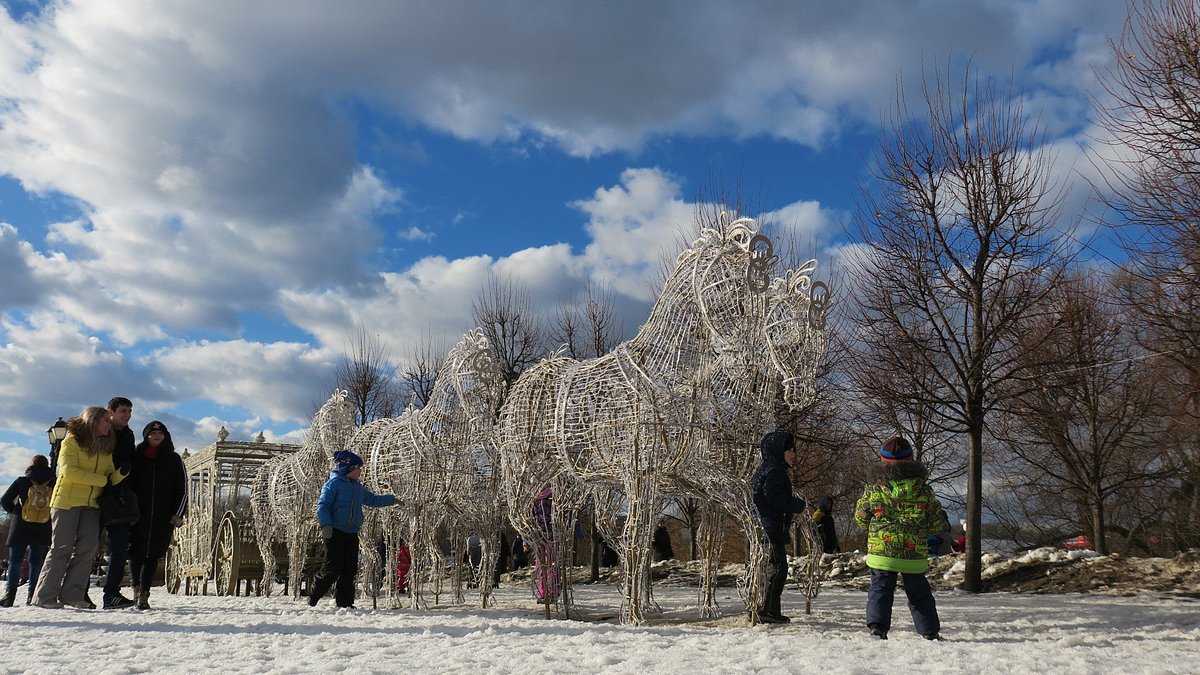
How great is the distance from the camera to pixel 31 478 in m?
9.88

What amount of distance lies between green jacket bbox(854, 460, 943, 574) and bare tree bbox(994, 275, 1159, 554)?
10.3m

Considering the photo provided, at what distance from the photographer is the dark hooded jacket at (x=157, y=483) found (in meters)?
9.23

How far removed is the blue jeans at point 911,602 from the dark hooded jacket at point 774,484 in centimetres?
98

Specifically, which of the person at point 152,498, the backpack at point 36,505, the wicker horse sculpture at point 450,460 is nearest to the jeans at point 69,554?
the person at point 152,498

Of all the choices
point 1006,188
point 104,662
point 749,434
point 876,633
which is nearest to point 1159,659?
point 876,633

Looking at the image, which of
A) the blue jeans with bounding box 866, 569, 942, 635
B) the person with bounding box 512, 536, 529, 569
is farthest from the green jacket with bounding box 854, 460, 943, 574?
the person with bounding box 512, 536, 529, 569

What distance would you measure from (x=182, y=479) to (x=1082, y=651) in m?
8.52

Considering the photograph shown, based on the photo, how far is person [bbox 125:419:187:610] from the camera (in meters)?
9.23

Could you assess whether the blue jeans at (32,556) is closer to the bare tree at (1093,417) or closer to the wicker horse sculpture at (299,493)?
the wicker horse sculpture at (299,493)

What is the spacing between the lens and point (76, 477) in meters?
7.90

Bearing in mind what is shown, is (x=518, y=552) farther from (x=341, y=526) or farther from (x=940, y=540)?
(x=341, y=526)

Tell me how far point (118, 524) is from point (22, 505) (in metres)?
1.96

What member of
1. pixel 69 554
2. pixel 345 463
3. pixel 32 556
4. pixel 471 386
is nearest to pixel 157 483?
pixel 69 554

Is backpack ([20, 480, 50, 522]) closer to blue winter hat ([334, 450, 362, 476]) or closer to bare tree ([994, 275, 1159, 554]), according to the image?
blue winter hat ([334, 450, 362, 476])
